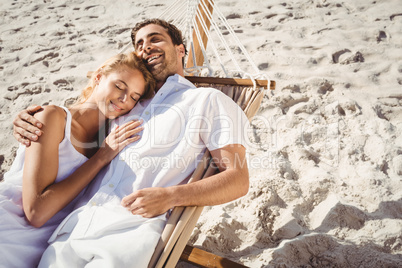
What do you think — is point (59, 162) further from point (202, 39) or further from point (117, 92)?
point (202, 39)

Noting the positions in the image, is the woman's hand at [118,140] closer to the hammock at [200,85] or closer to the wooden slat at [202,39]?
the hammock at [200,85]

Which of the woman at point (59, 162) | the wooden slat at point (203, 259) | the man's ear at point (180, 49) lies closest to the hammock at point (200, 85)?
the wooden slat at point (203, 259)

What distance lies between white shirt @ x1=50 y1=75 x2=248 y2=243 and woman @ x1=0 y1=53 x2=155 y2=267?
64 millimetres

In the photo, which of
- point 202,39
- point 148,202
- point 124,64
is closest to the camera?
point 148,202

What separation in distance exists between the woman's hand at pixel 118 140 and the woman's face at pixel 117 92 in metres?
0.10

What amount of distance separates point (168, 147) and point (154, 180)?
0.14 m

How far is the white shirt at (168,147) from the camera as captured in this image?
1023 millimetres

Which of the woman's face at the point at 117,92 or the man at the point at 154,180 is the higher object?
the woman's face at the point at 117,92

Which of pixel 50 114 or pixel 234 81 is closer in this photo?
pixel 50 114

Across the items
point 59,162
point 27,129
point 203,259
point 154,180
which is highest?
point 27,129

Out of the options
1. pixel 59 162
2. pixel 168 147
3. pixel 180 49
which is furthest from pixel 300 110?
pixel 59 162

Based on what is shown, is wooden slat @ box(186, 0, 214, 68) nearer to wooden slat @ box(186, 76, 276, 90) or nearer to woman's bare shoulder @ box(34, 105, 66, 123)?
wooden slat @ box(186, 76, 276, 90)

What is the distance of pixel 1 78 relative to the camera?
2736 mm

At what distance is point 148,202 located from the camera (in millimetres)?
939
